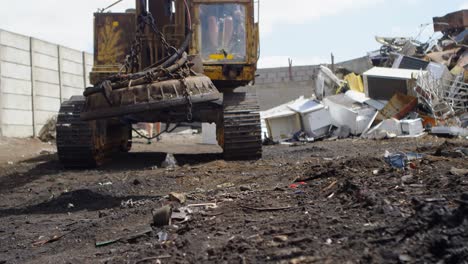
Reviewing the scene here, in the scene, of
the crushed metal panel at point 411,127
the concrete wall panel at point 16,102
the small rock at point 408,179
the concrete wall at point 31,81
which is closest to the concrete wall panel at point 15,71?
the concrete wall at point 31,81

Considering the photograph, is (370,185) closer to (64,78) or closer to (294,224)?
(294,224)

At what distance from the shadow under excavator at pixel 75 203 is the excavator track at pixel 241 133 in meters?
2.78

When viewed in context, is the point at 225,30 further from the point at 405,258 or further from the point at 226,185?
the point at 405,258

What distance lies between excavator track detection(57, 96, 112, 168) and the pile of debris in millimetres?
7366

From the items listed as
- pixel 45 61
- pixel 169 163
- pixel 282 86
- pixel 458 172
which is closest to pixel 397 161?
pixel 458 172

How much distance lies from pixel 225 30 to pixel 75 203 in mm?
4025

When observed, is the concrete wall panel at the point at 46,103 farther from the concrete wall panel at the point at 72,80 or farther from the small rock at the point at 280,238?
the small rock at the point at 280,238

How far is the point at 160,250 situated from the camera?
3.65 m

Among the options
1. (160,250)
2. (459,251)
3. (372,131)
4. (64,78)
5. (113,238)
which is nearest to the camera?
(459,251)

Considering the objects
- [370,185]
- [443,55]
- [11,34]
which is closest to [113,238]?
[370,185]

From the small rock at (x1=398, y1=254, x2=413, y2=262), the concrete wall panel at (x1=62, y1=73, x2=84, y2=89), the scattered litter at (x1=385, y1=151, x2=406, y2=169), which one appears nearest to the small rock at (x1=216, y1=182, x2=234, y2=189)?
the scattered litter at (x1=385, y1=151, x2=406, y2=169)

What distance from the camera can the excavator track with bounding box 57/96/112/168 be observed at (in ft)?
30.1

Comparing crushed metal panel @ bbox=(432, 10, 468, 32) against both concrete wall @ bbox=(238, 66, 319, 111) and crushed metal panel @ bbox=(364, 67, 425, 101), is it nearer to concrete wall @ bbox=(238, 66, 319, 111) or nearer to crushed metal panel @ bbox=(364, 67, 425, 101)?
concrete wall @ bbox=(238, 66, 319, 111)

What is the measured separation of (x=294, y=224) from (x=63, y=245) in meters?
1.81
